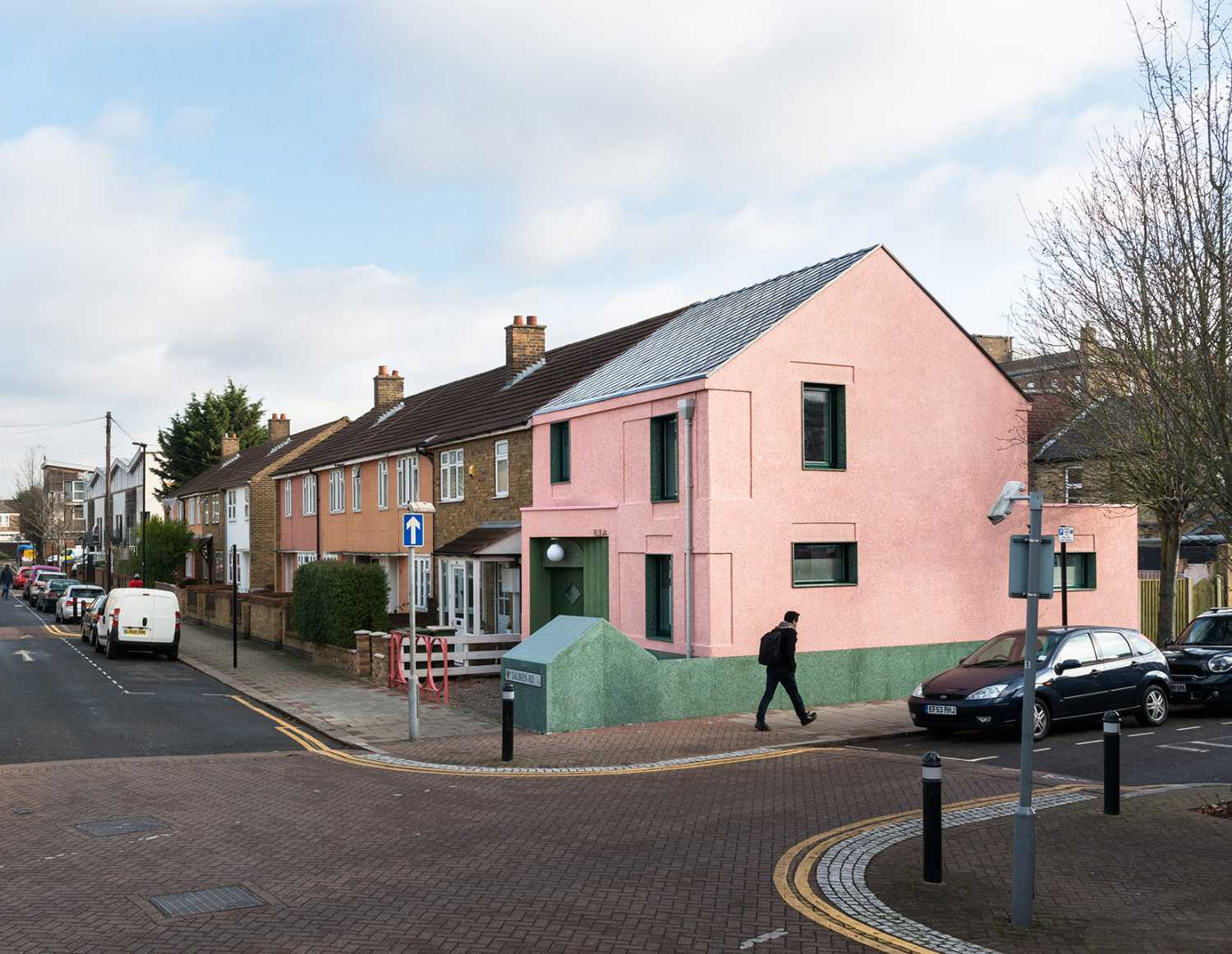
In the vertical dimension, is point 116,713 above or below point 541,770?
below

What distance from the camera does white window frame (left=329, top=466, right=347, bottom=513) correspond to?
3834cm

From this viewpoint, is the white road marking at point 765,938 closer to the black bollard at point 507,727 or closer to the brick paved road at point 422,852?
the brick paved road at point 422,852

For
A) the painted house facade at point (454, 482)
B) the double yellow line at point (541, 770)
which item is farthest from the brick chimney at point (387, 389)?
the double yellow line at point (541, 770)

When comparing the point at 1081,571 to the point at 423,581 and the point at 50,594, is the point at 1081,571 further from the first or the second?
the point at 50,594

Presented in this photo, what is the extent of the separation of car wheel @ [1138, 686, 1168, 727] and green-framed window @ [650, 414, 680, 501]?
803 cm

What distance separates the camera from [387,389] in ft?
145

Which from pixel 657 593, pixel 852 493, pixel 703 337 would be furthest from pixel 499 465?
pixel 852 493

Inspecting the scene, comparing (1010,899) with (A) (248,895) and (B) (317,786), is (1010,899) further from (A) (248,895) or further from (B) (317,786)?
(B) (317,786)

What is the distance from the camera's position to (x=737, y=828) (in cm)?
1051

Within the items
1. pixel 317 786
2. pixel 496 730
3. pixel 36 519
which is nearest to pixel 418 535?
pixel 496 730

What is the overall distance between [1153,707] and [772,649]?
5.99 meters

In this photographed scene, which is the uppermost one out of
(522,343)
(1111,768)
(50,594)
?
(522,343)

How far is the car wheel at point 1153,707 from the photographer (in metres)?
16.8

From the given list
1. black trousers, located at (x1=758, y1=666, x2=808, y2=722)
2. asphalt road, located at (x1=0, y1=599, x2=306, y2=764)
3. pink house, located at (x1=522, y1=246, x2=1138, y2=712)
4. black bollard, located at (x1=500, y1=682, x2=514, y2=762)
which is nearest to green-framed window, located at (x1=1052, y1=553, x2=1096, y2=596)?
pink house, located at (x1=522, y1=246, x2=1138, y2=712)
